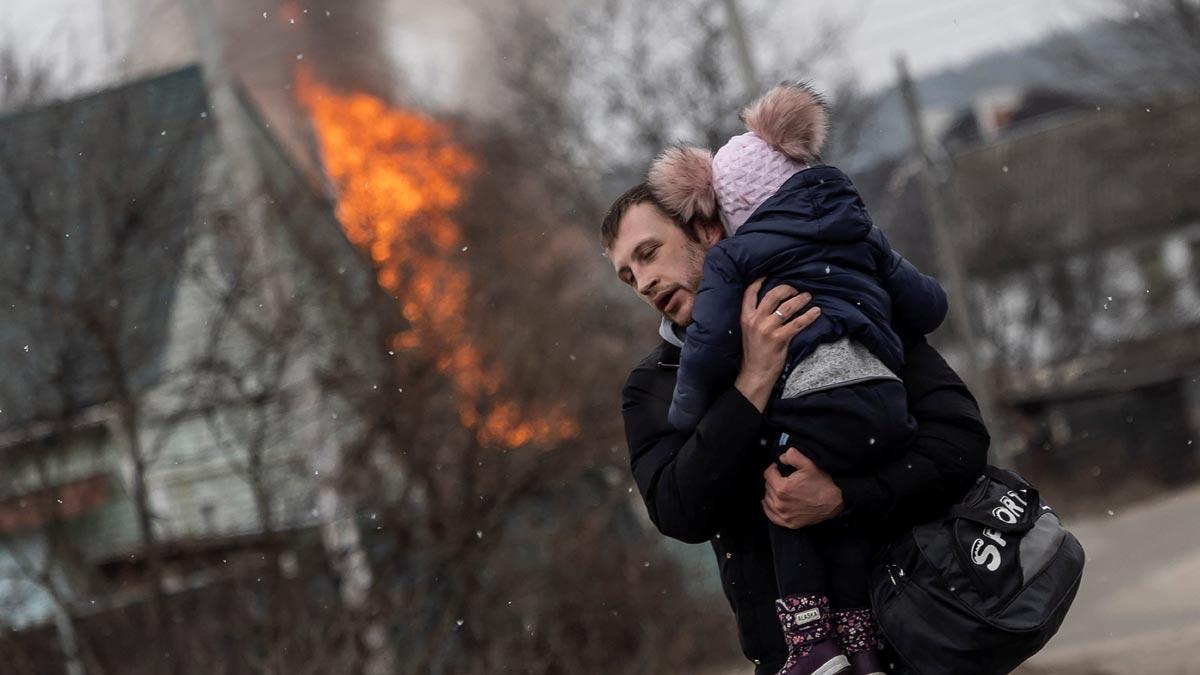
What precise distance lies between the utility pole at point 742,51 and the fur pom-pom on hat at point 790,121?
1059 cm

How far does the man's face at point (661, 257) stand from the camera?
293 cm

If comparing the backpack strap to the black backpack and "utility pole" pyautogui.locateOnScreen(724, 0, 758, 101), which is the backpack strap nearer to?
the black backpack

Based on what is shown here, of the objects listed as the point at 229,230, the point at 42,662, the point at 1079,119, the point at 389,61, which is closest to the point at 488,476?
the point at 229,230

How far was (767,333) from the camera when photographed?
2.74 m

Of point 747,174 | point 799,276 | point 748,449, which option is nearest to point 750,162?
point 747,174

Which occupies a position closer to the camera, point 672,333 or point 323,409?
point 672,333

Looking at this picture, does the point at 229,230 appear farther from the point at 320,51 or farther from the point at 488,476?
the point at 320,51

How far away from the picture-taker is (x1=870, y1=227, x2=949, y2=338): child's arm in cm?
289

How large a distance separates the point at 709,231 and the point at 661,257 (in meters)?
0.13

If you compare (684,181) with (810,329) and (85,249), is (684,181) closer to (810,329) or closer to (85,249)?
(810,329)

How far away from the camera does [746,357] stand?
2779mm

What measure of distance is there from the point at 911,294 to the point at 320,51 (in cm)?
2715

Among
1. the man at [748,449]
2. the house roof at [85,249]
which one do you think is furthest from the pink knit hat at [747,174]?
the house roof at [85,249]

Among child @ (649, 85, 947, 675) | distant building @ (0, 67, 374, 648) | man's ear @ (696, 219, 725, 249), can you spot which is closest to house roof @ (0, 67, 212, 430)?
distant building @ (0, 67, 374, 648)
